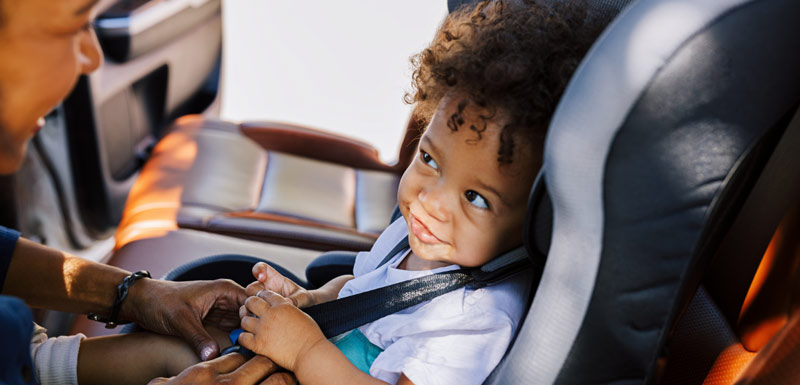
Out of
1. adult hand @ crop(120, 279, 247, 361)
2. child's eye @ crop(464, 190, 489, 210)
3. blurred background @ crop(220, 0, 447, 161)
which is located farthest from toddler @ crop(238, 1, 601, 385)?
blurred background @ crop(220, 0, 447, 161)

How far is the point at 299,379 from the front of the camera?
911 millimetres

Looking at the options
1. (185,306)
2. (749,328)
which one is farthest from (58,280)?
(749,328)

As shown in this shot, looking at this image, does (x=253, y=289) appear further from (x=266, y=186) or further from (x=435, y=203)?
(x=266, y=186)

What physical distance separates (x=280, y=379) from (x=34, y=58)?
0.54 meters

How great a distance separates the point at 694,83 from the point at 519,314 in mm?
418

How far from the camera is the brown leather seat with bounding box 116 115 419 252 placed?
1.69 meters

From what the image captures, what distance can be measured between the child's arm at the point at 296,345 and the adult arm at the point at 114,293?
105 mm

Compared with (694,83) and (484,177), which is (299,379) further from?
(694,83)

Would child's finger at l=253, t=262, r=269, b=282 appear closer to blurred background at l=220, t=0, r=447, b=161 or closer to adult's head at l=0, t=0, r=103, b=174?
adult's head at l=0, t=0, r=103, b=174

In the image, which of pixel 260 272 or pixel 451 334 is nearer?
pixel 451 334

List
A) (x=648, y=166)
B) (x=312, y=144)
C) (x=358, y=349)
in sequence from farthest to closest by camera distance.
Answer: (x=312, y=144), (x=358, y=349), (x=648, y=166)

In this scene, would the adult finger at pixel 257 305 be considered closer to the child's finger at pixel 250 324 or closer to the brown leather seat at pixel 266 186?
the child's finger at pixel 250 324

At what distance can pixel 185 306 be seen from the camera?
3.45 ft

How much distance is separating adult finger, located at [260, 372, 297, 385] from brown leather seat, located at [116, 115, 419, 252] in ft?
2.44
